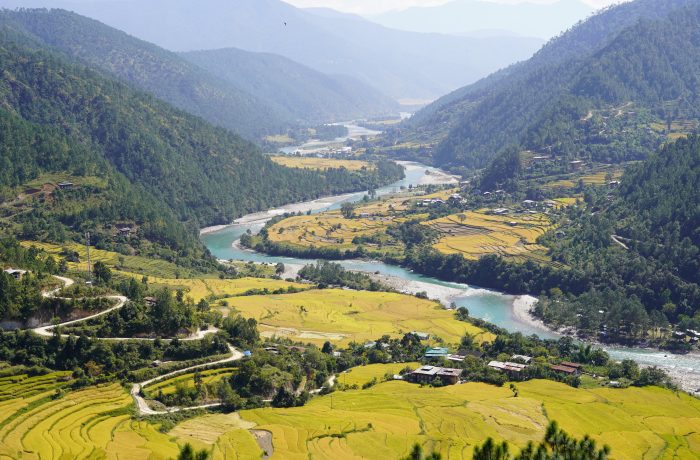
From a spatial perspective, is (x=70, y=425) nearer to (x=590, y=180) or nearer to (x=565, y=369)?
(x=565, y=369)

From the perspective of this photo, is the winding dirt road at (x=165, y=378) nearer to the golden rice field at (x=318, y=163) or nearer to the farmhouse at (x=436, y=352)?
the farmhouse at (x=436, y=352)

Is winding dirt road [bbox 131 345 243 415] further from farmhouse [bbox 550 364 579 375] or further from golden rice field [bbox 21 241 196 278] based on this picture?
golden rice field [bbox 21 241 196 278]

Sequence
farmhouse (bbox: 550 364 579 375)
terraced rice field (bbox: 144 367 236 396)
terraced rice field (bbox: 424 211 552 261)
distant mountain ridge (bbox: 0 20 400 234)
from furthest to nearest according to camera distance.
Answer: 1. distant mountain ridge (bbox: 0 20 400 234)
2. terraced rice field (bbox: 424 211 552 261)
3. farmhouse (bbox: 550 364 579 375)
4. terraced rice field (bbox: 144 367 236 396)

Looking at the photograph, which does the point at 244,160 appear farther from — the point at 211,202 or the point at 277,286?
the point at 277,286

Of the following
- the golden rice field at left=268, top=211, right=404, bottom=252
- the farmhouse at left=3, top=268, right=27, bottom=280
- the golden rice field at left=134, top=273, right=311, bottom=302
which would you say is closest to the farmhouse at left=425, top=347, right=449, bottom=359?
the golden rice field at left=134, top=273, right=311, bottom=302

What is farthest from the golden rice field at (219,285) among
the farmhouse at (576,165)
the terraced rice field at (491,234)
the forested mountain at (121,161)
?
the farmhouse at (576,165)

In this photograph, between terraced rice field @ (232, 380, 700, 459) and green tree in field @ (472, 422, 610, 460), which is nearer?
green tree in field @ (472, 422, 610, 460)

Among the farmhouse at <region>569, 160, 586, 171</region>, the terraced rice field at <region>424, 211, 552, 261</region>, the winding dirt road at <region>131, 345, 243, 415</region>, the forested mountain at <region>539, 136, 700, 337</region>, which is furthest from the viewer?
the farmhouse at <region>569, 160, 586, 171</region>
